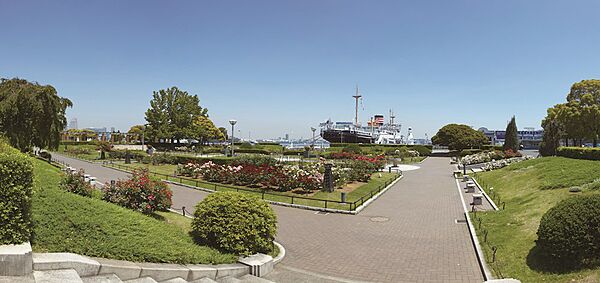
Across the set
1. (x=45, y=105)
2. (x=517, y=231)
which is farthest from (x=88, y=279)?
(x=45, y=105)

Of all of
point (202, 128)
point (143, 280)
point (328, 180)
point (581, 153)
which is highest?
point (202, 128)

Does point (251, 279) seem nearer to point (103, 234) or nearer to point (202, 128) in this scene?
point (103, 234)

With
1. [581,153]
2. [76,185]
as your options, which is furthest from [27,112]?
[581,153]

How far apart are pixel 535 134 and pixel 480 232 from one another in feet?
539

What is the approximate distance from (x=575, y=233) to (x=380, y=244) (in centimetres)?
495

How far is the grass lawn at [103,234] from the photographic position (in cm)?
628

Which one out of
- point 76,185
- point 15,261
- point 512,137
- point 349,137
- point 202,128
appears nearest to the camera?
point 15,261

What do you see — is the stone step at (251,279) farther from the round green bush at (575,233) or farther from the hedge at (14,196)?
the round green bush at (575,233)

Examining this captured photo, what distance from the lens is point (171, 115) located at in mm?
69938

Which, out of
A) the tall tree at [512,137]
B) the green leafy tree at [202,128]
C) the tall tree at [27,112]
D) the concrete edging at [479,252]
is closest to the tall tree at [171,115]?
the green leafy tree at [202,128]

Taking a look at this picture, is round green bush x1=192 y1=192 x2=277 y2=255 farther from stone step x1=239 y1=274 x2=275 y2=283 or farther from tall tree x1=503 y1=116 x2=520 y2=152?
tall tree x1=503 y1=116 x2=520 y2=152

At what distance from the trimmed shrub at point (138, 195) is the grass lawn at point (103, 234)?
2.47 m

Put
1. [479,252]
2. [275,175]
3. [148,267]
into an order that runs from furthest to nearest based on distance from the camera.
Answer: [275,175]
[479,252]
[148,267]

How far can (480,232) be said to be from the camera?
1153 cm
